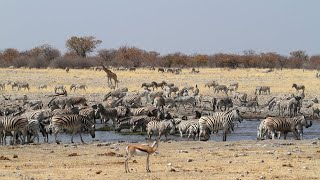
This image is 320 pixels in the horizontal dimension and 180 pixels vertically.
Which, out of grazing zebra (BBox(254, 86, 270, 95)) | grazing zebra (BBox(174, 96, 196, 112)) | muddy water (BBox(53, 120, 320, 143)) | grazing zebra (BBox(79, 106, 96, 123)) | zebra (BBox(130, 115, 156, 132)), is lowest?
muddy water (BBox(53, 120, 320, 143))

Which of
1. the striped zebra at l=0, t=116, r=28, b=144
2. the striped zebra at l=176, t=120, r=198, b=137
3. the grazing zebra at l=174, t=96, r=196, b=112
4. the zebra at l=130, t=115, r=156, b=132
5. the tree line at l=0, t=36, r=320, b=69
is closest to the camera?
the striped zebra at l=0, t=116, r=28, b=144

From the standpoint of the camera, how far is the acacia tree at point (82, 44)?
297ft

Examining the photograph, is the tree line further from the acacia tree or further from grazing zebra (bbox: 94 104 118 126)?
grazing zebra (bbox: 94 104 118 126)

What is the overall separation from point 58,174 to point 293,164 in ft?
17.4

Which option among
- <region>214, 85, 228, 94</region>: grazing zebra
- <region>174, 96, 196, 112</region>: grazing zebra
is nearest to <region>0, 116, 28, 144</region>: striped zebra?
<region>174, 96, 196, 112</region>: grazing zebra

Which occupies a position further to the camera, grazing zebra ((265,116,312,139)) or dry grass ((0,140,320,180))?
grazing zebra ((265,116,312,139))

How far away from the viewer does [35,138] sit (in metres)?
22.2

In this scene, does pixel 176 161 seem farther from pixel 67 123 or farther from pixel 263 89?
pixel 263 89

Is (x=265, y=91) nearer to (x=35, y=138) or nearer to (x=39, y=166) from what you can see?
(x=35, y=138)

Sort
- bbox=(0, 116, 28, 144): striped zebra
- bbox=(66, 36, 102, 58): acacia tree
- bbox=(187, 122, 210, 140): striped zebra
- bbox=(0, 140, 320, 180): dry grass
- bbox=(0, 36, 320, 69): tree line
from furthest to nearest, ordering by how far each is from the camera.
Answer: bbox=(66, 36, 102, 58): acacia tree
bbox=(0, 36, 320, 69): tree line
bbox=(187, 122, 210, 140): striped zebra
bbox=(0, 116, 28, 144): striped zebra
bbox=(0, 140, 320, 180): dry grass

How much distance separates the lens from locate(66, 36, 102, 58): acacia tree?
90625 mm

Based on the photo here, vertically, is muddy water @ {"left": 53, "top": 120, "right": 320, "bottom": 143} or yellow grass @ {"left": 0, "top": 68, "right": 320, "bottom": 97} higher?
yellow grass @ {"left": 0, "top": 68, "right": 320, "bottom": 97}

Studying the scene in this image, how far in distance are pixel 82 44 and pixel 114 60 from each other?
38.9 feet

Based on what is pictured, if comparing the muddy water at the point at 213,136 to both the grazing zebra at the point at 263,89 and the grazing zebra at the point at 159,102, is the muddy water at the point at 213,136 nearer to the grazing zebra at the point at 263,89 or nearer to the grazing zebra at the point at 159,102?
the grazing zebra at the point at 159,102
